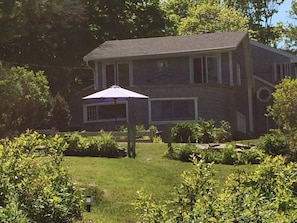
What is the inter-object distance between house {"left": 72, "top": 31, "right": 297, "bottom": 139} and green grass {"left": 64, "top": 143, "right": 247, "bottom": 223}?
32.4ft

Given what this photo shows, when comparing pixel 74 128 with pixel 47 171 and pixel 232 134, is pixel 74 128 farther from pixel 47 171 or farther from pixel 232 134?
pixel 47 171

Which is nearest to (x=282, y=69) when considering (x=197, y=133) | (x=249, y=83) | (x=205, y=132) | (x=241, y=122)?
(x=249, y=83)

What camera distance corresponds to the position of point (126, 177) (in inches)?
531

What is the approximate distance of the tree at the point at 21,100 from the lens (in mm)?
20044

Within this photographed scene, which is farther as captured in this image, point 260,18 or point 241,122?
point 260,18

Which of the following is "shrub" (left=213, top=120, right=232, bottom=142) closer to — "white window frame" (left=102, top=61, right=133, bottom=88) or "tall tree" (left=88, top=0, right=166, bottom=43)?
"white window frame" (left=102, top=61, right=133, bottom=88)

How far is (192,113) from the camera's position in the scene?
1104 inches

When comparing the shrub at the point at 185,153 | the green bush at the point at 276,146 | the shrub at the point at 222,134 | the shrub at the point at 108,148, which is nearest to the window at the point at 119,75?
the shrub at the point at 222,134

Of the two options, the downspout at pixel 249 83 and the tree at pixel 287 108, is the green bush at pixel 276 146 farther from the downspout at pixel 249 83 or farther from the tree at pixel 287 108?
the downspout at pixel 249 83

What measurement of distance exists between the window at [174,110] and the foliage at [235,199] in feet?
71.4

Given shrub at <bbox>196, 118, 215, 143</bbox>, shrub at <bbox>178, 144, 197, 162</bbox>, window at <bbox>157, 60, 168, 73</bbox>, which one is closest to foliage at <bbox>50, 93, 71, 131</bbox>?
window at <bbox>157, 60, 168, 73</bbox>

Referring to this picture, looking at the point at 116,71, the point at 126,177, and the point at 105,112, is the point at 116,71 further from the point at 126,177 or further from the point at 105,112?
the point at 126,177

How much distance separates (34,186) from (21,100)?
14235 mm

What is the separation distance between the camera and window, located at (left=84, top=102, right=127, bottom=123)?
29.2 meters
